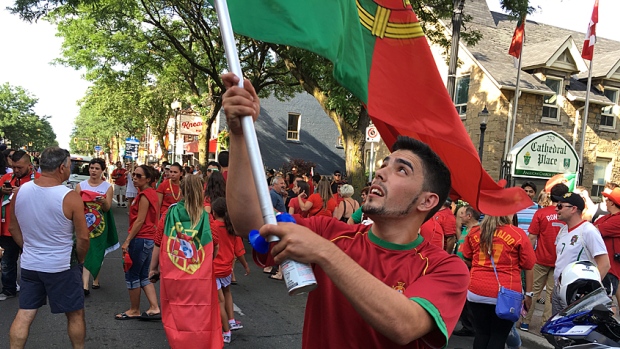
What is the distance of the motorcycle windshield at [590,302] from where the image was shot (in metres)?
3.22

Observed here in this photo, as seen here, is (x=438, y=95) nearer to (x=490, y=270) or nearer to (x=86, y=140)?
(x=490, y=270)

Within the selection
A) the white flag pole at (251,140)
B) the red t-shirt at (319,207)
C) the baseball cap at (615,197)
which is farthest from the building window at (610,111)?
the white flag pole at (251,140)

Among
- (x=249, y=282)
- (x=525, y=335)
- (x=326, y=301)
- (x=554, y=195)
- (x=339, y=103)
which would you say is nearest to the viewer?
(x=326, y=301)

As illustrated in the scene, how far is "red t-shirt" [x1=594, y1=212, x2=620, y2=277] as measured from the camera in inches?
247

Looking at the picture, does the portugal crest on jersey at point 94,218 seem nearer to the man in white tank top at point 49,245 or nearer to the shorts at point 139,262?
the shorts at point 139,262

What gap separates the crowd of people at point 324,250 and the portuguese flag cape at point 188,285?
0.01m

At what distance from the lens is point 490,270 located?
4.88 metres

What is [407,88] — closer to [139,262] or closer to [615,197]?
[139,262]

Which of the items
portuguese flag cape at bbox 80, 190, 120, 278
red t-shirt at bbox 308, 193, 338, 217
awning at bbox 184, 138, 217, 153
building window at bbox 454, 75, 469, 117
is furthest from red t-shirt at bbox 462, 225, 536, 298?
awning at bbox 184, 138, 217, 153

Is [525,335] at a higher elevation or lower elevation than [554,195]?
lower

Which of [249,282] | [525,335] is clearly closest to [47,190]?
[249,282]

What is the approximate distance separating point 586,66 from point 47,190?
21.8 metres

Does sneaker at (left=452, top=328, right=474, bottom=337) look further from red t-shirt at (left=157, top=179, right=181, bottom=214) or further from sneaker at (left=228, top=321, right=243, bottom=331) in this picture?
red t-shirt at (left=157, top=179, right=181, bottom=214)

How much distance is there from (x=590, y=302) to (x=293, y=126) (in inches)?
1246
